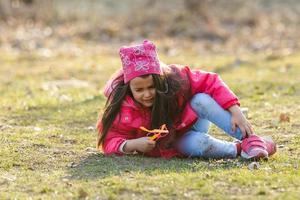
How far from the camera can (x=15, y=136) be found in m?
6.88

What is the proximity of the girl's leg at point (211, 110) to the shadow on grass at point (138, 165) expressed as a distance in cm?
27

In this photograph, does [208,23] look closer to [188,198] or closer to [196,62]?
[196,62]

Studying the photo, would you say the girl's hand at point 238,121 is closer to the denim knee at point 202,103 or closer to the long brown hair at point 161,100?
the denim knee at point 202,103

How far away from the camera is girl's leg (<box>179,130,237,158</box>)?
5755mm

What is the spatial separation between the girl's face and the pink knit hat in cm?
4

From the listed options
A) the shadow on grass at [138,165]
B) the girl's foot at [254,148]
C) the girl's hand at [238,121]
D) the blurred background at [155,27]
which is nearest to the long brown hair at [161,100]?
the shadow on grass at [138,165]

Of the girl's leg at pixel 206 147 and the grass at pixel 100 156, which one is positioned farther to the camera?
the girl's leg at pixel 206 147

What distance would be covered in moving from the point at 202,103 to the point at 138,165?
65cm

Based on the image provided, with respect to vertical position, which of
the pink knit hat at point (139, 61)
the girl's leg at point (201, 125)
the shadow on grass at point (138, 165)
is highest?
the pink knit hat at point (139, 61)

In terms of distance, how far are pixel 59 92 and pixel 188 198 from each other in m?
6.08

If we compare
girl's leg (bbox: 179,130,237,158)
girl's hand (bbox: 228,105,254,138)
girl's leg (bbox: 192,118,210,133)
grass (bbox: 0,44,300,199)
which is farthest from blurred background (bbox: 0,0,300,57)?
girl's hand (bbox: 228,105,254,138)

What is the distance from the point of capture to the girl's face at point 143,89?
5.60m

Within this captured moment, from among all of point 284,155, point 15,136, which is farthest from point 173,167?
point 15,136

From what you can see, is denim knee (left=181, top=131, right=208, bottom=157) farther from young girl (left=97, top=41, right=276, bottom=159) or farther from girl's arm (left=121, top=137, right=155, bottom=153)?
girl's arm (left=121, top=137, right=155, bottom=153)
